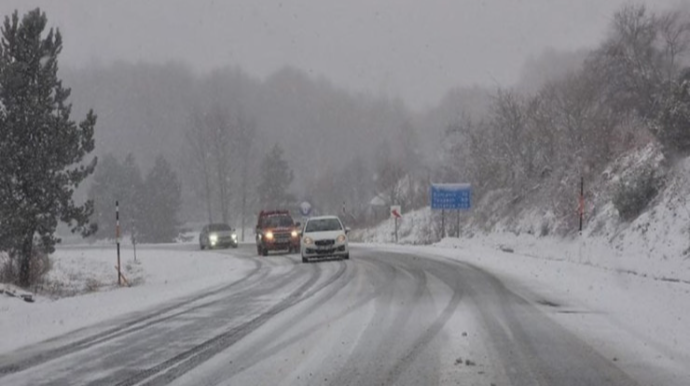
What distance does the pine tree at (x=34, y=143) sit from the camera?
2134cm

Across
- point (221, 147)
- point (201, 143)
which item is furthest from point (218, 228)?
point (201, 143)

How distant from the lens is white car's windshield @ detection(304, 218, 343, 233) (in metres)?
25.6

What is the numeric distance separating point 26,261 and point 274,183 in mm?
70000

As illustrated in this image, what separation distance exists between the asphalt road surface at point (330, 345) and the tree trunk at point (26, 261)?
32.8ft

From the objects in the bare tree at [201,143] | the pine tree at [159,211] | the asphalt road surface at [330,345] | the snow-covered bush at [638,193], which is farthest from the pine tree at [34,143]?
the pine tree at [159,211]

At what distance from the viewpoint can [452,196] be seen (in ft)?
121

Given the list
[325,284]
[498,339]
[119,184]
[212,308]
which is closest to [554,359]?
[498,339]

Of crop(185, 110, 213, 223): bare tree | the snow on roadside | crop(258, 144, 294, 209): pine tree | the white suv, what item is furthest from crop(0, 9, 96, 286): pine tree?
crop(258, 144, 294, 209): pine tree

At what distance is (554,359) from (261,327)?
4.43 meters

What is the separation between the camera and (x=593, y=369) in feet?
23.5

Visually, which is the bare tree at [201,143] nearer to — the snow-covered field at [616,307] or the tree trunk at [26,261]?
the tree trunk at [26,261]

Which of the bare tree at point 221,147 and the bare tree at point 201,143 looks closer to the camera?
the bare tree at point 221,147

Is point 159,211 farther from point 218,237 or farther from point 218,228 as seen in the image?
point 218,237

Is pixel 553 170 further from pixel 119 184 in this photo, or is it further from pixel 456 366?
pixel 119 184
